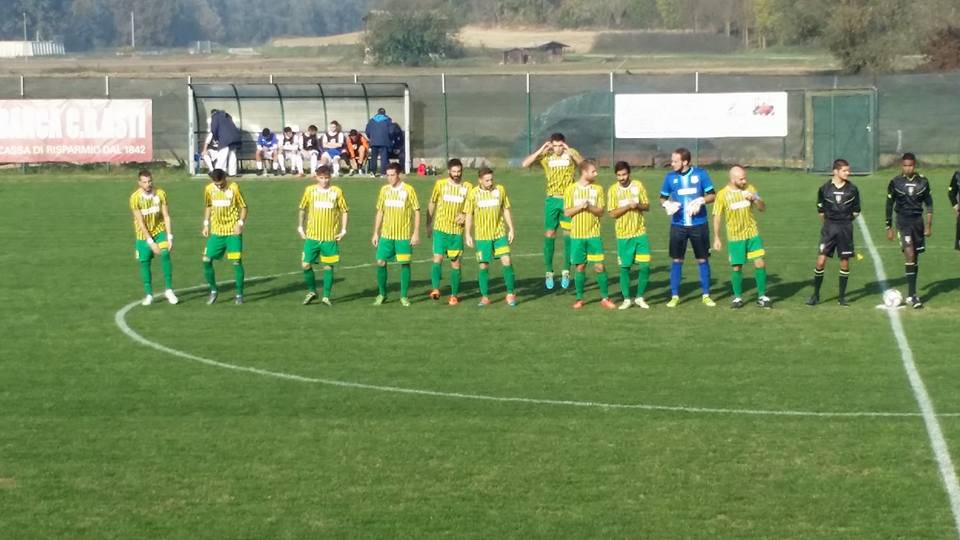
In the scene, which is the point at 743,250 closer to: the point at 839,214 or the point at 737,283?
the point at 737,283

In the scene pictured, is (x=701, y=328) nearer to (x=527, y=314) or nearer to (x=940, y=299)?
(x=527, y=314)

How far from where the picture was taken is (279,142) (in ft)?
153

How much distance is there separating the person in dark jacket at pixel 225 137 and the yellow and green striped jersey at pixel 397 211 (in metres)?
23.5

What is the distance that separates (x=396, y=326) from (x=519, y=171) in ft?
85.6

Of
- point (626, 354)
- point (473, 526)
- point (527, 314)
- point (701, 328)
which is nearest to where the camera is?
point (473, 526)

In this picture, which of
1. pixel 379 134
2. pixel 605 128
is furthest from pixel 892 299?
pixel 605 128

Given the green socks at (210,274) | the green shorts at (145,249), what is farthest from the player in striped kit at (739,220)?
the green shorts at (145,249)

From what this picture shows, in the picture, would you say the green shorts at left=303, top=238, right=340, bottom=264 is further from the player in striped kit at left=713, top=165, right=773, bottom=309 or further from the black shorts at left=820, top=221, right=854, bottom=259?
the black shorts at left=820, top=221, right=854, bottom=259

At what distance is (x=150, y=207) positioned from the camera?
22.5 meters

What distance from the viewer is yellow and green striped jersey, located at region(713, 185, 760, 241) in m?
21.6

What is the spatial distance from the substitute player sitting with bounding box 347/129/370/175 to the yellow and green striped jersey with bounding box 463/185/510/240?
2354cm

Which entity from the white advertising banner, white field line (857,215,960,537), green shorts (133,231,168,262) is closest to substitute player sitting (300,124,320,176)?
the white advertising banner

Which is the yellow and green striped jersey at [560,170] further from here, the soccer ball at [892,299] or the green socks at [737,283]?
the soccer ball at [892,299]

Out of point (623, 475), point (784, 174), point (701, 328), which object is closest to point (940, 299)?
point (701, 328)
